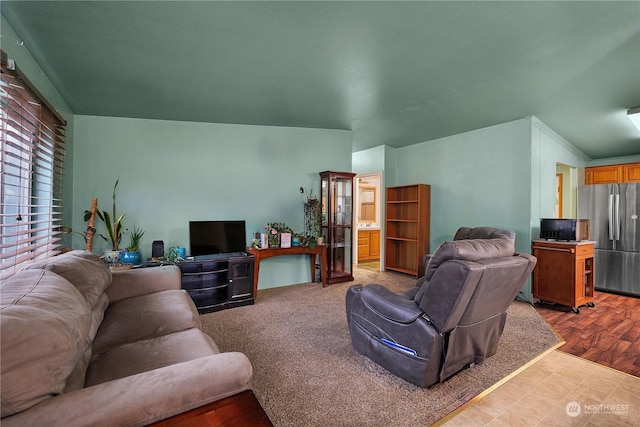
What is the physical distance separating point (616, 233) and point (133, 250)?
6778 mm

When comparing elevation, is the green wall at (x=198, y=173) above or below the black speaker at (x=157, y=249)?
above

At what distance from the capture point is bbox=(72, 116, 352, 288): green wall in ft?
11.8

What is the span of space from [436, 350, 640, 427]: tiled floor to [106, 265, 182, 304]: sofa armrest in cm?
236

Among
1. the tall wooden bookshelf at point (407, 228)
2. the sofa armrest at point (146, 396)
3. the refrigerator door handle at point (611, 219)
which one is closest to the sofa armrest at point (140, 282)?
the sofa armrest at point (146, 396)

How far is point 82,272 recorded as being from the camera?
74.0 inches

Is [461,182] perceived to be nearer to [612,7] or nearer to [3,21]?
[612,7]

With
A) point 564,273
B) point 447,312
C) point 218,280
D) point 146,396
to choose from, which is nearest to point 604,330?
point 564,273

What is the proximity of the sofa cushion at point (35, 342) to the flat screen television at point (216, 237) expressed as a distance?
2454 mm

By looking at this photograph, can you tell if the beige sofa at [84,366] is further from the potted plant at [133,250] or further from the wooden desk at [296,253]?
Result: the wooden desk at [296,253]

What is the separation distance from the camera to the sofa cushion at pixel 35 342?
0.84 meters

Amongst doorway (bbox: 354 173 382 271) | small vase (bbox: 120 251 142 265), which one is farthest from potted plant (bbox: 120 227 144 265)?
doorway (bbox: 354 173 382 271)

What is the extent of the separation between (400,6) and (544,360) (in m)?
2.93

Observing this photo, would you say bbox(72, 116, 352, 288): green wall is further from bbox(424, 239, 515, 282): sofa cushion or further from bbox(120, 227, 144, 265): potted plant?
bbox(424, 239, 515, 282): sofa cushion

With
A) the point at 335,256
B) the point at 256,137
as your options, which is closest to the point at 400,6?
the point at 256,137
